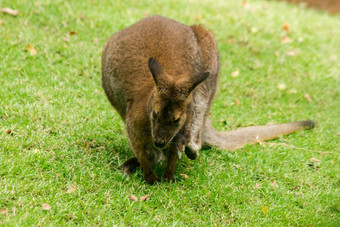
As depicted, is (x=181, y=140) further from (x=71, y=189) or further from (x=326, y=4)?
(x=326, y=4)

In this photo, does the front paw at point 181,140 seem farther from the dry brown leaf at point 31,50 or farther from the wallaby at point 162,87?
the dry brown leaf at point 31,50

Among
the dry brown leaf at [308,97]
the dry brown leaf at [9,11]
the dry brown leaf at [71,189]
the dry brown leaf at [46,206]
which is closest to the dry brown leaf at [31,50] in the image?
the dry brown leaf at [9,11]

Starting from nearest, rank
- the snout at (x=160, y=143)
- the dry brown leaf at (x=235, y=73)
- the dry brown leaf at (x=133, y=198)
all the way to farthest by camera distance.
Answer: the snout at (x=160, y=143), the dry brown leaf at (x=133, y=198), the dry brown leaf at (x=235, y=73)

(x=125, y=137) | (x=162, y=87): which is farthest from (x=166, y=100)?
(x=125, y=137)

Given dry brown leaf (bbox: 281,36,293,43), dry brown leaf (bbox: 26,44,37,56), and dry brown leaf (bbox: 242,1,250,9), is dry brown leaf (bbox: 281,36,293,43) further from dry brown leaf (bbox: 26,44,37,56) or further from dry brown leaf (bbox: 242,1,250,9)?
dry brown leaf (bbox: 26,44,37,56)

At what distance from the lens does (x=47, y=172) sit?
13.7 feet

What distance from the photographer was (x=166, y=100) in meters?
3.75

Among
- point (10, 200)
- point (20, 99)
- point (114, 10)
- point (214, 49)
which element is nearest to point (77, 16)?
point (114, 10)

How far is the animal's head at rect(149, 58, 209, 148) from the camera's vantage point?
12.3 ft

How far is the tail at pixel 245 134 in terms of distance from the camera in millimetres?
5238

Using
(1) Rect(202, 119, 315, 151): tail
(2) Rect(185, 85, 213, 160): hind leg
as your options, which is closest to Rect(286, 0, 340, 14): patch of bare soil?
(1) Rect(202, 119, 315, 151): tail

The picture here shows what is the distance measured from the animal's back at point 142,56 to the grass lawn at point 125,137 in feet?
2.56

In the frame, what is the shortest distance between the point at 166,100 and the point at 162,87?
0.13 meters

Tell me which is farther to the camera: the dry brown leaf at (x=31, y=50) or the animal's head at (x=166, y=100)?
the dry brown leaf at (x=31, y=50)
